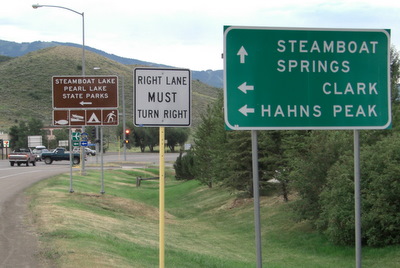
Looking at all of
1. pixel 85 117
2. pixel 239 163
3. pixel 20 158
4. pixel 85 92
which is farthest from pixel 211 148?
pixel 20 158

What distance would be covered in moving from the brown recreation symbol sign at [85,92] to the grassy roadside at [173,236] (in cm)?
384

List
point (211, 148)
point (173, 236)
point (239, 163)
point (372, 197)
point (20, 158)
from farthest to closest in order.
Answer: point (20, 158) → point (211, 148) → point (239, 163) → point (173, 236) → point (372, 197)

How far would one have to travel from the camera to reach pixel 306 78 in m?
5.85

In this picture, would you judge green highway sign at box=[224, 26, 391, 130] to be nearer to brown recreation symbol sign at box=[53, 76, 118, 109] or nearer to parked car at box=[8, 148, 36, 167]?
brown recreation symbol sign at box=[53, 76, 118, 109]

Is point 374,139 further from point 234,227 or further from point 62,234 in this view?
point 62,234

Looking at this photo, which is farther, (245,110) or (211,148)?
(211,148)

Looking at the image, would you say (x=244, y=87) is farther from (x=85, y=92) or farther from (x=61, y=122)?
(x=61, y=122)

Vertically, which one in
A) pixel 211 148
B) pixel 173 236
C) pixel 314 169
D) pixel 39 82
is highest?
pixel 39 82

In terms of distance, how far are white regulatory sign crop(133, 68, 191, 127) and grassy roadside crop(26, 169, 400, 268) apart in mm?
4033

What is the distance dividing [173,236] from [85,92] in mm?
7248

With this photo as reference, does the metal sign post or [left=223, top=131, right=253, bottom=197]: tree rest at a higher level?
the metal sign post

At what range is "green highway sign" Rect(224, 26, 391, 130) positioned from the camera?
18.5 ft

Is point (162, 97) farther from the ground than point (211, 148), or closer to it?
farther from the ground

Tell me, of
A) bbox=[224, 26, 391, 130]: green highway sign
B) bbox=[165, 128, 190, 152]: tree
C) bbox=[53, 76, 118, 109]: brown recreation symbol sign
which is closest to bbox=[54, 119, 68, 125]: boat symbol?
bbox=[53, 76, 118, 109]: brown recreation symbol sign
